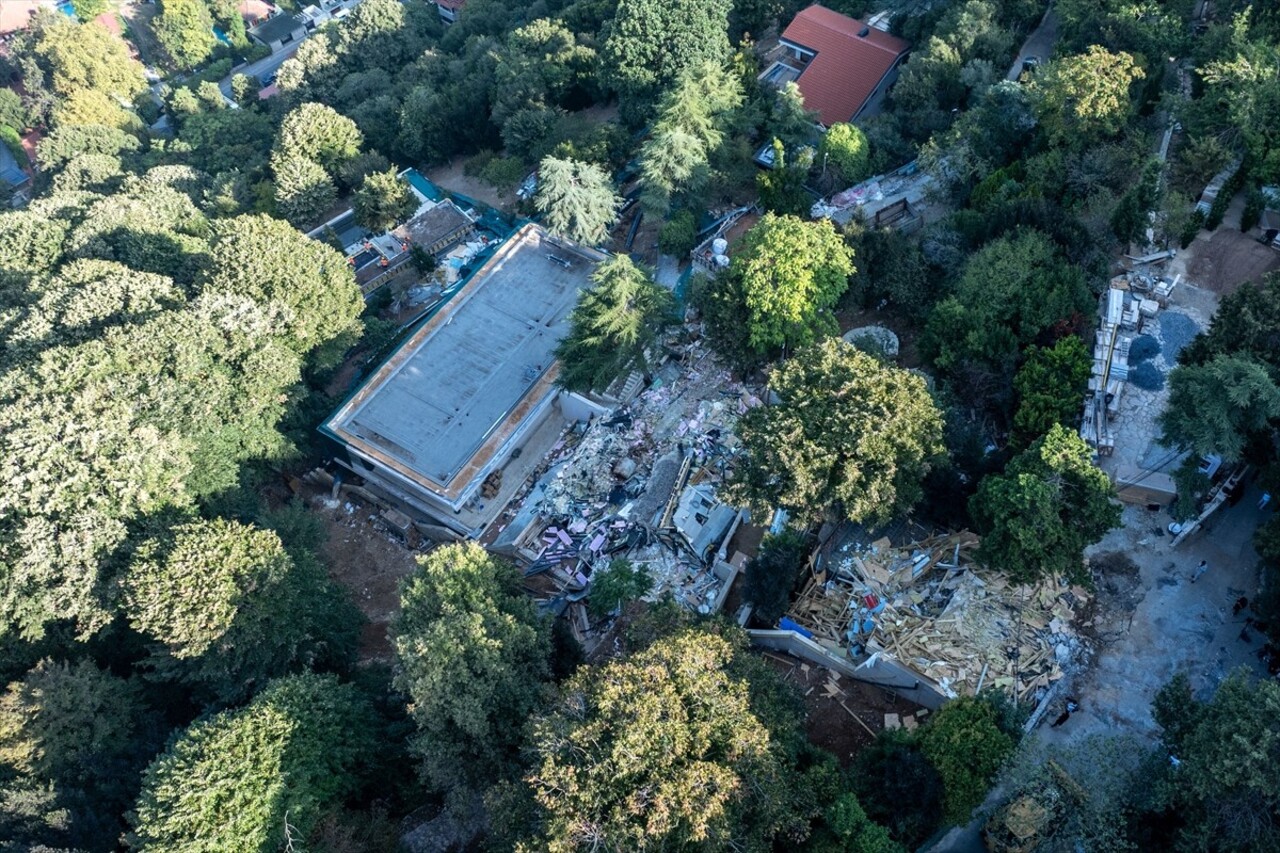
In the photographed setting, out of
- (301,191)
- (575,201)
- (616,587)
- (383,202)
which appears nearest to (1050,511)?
(616,587)

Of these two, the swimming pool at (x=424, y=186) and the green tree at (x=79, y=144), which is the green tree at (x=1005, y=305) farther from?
the green tree at (x=79, y=144)

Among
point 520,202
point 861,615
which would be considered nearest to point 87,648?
point 861,615

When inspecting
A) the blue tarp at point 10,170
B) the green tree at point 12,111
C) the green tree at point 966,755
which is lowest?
the blue tarp at point 10,170

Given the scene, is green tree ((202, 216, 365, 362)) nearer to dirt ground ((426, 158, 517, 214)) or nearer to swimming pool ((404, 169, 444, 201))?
swimming pool ((404, 169, 444, 201))

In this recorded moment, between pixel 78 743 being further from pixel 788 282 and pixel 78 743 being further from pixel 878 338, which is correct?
pixel 878 338

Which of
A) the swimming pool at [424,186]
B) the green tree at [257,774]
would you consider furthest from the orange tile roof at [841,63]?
the green tree at [257,774]

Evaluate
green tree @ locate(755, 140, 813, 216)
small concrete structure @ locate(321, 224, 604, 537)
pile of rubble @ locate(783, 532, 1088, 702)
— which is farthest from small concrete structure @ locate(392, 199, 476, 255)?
pile of rubble @ locate(783, 532, 1088, 702)
